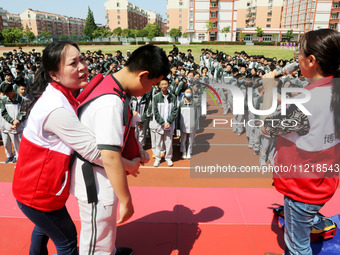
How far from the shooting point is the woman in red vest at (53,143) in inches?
58.2

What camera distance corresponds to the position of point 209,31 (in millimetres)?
65312

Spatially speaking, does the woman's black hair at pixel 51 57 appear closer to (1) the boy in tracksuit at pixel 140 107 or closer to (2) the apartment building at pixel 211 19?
(1) the boy in tracksuit at pixel 140 107

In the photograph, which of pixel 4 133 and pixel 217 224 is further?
pixel 4 133

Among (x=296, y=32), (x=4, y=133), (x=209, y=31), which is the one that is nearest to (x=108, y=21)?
(x=209, y=31)

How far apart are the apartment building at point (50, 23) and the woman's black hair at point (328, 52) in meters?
110

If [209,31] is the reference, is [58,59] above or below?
below

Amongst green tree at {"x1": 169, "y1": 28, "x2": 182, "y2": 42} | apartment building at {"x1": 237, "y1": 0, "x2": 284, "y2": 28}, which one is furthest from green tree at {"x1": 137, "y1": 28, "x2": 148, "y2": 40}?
apartment building at {"x1": 237, "y1": 0, "x2": 284, "y2": 28}

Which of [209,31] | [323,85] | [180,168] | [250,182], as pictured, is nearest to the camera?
[323,85]

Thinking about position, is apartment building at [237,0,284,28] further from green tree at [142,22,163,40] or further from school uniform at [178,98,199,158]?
school uniform at [178,98,199,158]

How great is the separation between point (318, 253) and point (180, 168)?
3.21 meters

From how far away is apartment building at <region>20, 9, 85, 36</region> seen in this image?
98812mm

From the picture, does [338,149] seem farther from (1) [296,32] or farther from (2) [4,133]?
(1) [296,32]

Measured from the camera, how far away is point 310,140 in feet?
5.56

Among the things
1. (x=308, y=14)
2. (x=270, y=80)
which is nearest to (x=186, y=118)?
(x=270, y=80)
